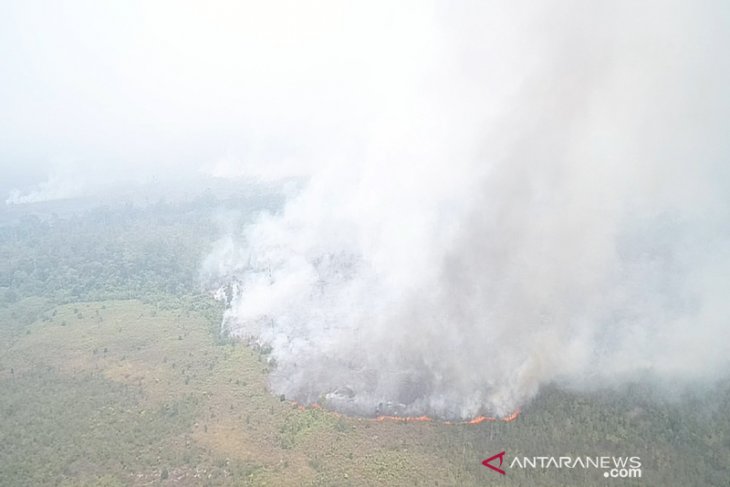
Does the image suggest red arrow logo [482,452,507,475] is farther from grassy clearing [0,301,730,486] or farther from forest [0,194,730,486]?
grassy clearing [0,301,730,486]

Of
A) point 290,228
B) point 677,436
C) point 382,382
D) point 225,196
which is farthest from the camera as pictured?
point 225,196

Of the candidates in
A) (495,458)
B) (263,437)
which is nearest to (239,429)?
(263,437)

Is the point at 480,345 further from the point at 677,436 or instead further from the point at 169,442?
the point at 169,442

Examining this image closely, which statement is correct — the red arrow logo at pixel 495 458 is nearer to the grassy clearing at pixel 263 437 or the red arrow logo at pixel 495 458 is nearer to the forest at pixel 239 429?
the forest at pixel 239 429

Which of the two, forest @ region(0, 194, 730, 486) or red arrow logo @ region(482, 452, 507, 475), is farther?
forest @ region(0, 194, 730, 486)

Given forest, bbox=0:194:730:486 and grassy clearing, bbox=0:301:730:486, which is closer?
grassy clearing, bbox=0:301:730:486

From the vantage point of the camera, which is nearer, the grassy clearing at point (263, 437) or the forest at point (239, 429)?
the grassy clearing at point (263, 437)

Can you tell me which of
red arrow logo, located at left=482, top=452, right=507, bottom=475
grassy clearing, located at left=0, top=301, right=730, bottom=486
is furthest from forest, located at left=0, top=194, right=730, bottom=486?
red arrow logo, located at left=482, top=452, right=507, bottom=475

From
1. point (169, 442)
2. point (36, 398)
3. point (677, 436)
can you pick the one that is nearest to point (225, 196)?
point (36, 398)

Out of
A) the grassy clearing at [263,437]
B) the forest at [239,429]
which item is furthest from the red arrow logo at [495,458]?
the grassy clearing at [263,437]

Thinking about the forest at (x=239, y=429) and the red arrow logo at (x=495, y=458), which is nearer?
the red arrow logo at (x=495, y=458)

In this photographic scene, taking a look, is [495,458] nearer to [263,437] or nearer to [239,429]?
[263,437]
